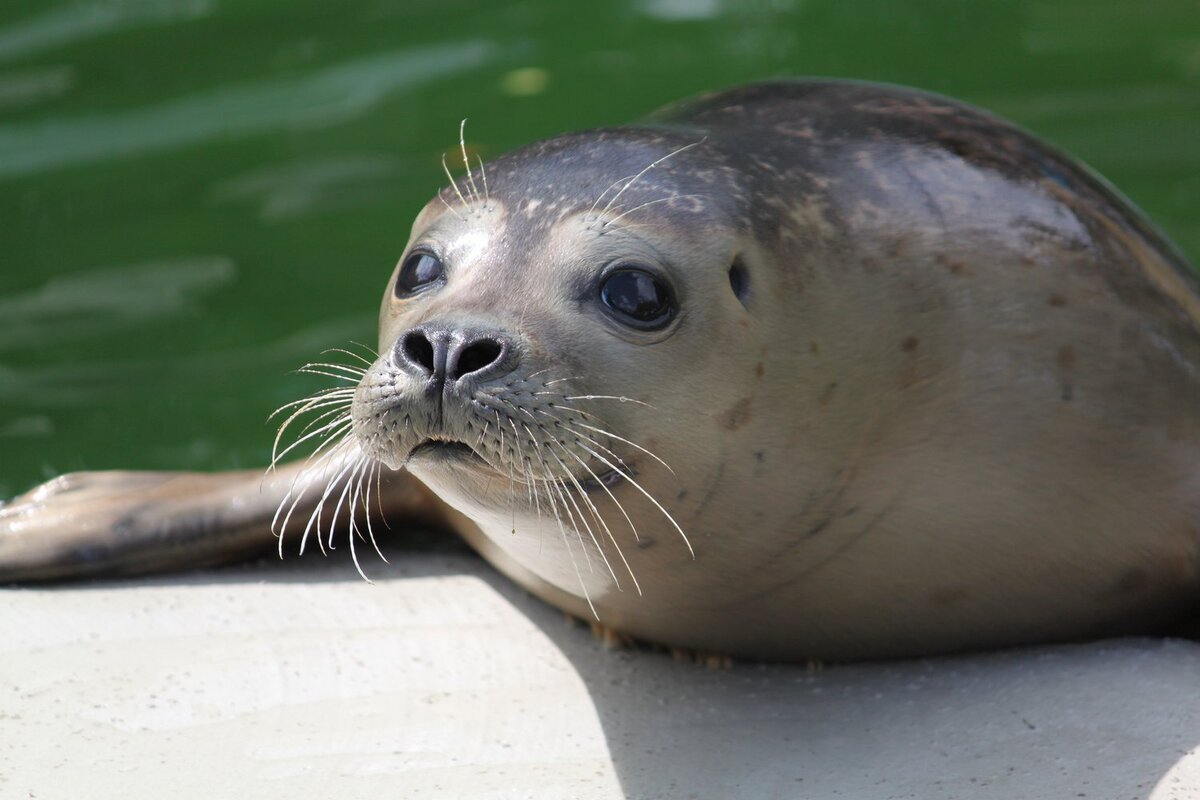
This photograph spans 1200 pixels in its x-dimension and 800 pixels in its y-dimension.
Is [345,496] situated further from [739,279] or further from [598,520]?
[739,279]

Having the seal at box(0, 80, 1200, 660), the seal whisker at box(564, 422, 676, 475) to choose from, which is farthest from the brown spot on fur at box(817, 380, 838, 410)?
the seal whisker at box(564, 422, 676, 475)

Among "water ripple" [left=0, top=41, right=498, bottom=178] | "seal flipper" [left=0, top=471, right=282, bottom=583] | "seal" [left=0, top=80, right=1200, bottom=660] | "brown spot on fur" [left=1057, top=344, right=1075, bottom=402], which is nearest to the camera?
"seal" [left=0, top=80, right=1200, bottom=660]

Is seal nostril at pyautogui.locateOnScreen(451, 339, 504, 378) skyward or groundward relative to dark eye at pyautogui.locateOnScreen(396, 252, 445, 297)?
groundward

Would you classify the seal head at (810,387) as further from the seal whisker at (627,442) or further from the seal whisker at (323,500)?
the seal whisker at (323,500)

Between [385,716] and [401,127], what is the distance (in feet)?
14.7

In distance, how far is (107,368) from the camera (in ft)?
19.5

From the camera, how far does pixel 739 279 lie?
3246mm

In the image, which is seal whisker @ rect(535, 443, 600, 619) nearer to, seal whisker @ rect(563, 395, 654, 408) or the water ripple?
seal whisker @ rect(563, 395, 654, 408)

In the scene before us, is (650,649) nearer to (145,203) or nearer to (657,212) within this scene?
(657,212)

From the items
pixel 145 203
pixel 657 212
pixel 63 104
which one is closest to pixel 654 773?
pixel 657 212

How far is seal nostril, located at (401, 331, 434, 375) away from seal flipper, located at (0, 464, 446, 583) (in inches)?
52.8

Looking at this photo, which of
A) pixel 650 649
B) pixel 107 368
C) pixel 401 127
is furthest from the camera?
pixel 401 127

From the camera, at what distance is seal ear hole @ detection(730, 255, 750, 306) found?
10.6ft

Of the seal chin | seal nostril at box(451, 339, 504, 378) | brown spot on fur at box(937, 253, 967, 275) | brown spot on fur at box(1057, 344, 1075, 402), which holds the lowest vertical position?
brown spot on fur at box(1057, 344, 1075, 402)
